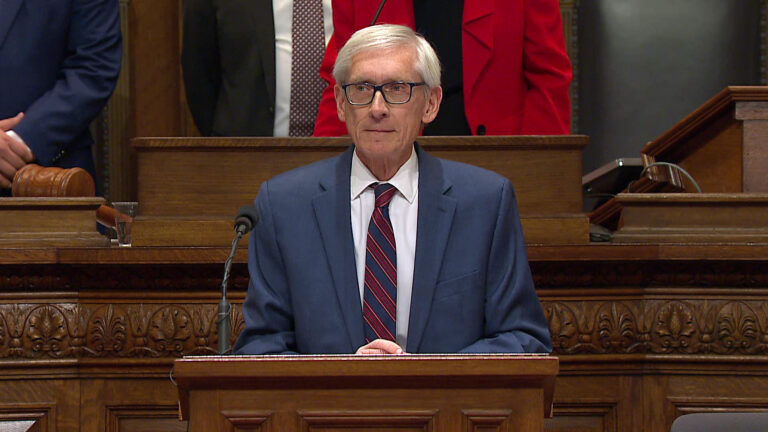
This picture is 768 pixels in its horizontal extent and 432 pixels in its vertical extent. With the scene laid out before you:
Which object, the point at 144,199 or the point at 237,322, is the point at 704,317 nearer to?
the point at 237,322

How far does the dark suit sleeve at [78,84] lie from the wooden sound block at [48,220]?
0.37 m

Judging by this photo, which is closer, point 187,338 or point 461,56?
point 187,338

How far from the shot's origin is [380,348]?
210 centimetres

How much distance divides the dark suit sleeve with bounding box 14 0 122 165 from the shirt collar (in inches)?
45.4

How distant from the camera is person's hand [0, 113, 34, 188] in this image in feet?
9.98

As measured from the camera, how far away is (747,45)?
479 cm

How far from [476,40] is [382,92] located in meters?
0.82

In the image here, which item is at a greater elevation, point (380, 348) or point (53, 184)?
point (53, 184)

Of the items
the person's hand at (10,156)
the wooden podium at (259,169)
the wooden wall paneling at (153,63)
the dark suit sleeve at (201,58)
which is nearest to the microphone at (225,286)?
the wooden podium at (259,169)

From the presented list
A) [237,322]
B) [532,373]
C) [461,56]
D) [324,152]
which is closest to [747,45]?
[461,56]

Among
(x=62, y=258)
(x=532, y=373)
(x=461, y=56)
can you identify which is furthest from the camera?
(x=461, y=56)

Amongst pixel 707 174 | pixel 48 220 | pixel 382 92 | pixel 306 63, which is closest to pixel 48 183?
pixel 48 220

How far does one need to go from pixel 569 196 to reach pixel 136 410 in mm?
1180

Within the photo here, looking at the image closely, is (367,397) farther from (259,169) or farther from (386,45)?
(259,169)
